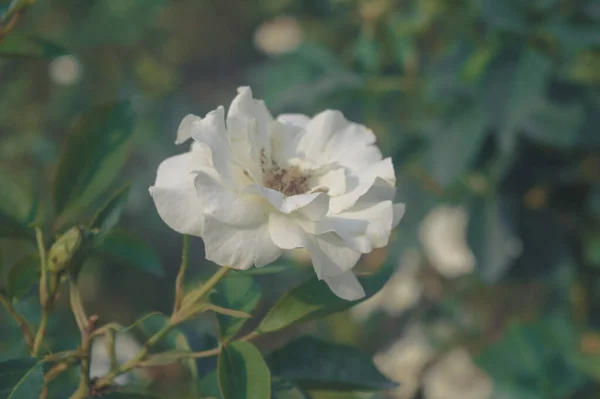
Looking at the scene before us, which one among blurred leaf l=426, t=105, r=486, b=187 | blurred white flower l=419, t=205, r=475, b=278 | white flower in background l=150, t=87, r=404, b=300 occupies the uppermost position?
white flower in background l=150, t=87, r=404, b=300

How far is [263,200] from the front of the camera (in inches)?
16.8

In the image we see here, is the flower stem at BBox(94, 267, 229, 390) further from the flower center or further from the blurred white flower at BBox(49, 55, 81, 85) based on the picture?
the blurred white flower at BBox(49, 55, 81, 85)

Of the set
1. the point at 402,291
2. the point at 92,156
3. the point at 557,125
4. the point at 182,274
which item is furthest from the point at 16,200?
the point at 402,291

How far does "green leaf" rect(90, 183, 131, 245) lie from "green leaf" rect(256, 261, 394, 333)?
0.40 ft

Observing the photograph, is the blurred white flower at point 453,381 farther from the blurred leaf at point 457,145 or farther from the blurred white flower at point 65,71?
the blurred white flower at point 65,71

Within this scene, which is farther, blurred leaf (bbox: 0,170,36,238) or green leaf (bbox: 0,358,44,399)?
blurred leaf (bbox: 0,170,36,238)

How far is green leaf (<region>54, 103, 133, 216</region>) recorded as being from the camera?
0.54 metres

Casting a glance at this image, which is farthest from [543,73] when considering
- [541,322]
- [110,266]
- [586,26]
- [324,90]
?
[110,266]

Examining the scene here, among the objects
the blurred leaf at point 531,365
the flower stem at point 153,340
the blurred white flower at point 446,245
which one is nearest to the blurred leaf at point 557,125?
the blurred leaf at point 531,365

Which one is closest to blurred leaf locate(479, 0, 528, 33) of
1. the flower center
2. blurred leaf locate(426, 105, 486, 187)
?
blurred leaf locate(426, 105, 486, 187)

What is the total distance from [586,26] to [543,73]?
10cm

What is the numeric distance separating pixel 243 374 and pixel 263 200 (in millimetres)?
111

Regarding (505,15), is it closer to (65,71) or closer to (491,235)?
Answer: (491,235)

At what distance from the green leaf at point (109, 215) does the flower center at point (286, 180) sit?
0.33 feet
